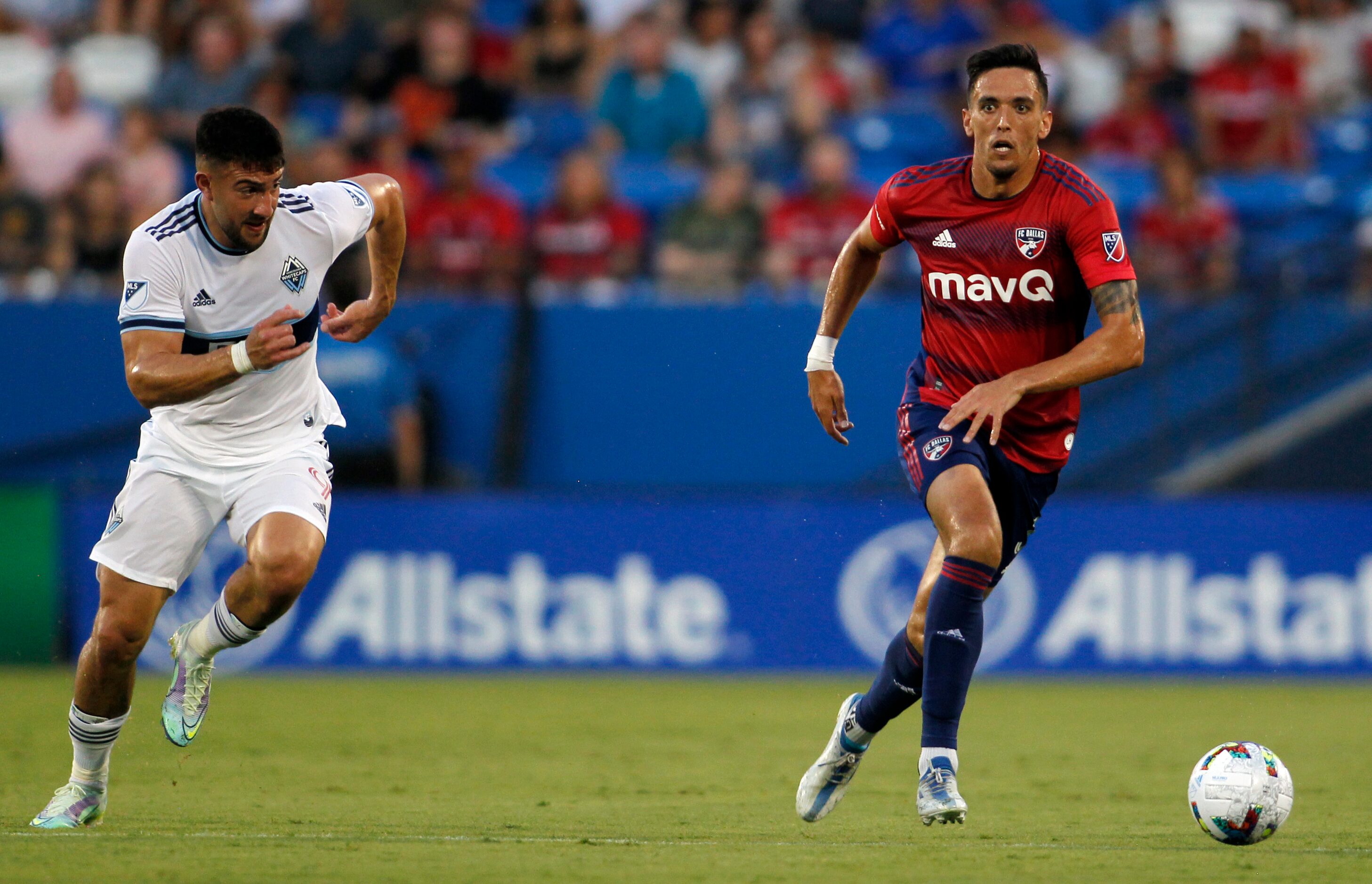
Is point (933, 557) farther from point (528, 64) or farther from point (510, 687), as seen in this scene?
point (528, 64)

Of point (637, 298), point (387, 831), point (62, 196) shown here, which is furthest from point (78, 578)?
point (387, 831)

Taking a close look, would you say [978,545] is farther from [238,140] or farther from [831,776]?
[238,140]

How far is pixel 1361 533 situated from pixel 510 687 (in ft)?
18.5

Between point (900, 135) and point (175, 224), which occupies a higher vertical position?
point (900, 135)

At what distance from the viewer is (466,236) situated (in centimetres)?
1316

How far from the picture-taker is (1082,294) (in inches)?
256

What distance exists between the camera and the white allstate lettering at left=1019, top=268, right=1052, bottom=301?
639 cm

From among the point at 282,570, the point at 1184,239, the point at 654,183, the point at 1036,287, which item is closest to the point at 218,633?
the point at 282,570

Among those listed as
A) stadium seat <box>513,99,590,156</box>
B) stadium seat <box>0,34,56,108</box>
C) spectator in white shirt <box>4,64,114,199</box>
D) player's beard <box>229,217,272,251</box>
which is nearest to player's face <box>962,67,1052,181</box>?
player's beard <box>229,217,272,251</box>

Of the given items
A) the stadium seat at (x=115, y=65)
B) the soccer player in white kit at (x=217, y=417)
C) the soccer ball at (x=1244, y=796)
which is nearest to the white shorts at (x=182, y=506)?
the soccer player in white kit at (x=217, y=417)

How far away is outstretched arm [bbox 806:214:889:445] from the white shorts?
6.02 feet

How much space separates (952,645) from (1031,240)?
1398 millimetres

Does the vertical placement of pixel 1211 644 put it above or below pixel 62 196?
below

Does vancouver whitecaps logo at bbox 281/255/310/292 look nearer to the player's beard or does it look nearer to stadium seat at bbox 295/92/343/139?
the player's beard
